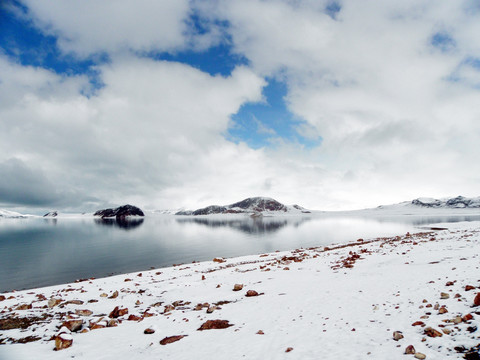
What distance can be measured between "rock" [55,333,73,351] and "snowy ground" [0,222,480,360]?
299 mm

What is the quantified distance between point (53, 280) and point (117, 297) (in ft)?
67.6

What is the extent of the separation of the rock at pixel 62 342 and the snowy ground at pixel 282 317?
299mm

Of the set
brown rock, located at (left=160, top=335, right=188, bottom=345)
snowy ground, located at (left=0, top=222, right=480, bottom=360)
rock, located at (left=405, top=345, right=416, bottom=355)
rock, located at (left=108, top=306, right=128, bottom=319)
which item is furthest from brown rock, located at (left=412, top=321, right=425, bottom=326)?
rock, located at (left=108, top=306, right=128, bottom=319)

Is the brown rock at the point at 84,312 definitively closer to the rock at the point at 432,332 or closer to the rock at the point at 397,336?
the rock at the point at 397,336

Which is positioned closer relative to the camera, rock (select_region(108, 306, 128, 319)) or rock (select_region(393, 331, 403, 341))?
rock (select_region(393, 331, 403, 341))

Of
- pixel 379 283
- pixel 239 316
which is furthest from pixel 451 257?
pixel 239 316

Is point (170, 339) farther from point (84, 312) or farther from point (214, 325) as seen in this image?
point (84, 312)

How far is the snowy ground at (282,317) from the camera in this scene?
9.20 meters

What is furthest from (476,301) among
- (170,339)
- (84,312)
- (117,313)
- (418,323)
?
(84,312)

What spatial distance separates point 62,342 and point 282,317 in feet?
33.9

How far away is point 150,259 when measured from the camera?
48125mm

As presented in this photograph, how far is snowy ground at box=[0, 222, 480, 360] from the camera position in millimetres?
9203

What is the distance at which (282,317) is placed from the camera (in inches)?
516

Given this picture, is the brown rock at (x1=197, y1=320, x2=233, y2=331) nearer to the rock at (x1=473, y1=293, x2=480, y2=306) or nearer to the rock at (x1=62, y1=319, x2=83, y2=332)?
the rock at (x1=62, y1=319, x2=83, y2=332)
